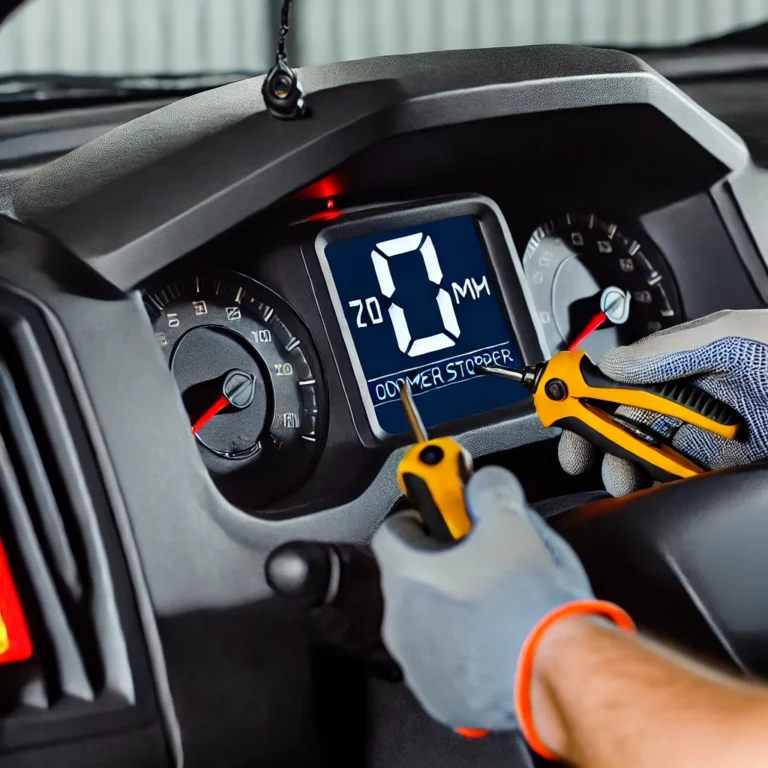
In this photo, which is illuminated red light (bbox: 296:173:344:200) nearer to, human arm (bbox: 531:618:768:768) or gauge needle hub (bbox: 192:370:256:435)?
gauge needle hub (bbox: 192:370:256:435)

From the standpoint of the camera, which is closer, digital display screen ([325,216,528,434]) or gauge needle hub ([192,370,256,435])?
gauge needle hub ([192,370,256,435])

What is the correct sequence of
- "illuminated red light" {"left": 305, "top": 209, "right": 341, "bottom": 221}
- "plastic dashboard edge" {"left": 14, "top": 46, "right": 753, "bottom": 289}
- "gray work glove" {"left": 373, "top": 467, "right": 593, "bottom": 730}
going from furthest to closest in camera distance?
1. "illuminated red light" {"left": 305, "top": 209, "right": 341, "bottom": 221}
2. "plastic dashboard edge" {"left": 14, "top": 46, "right": 753, "bottom": 289}
3. "gray work glove" {"left": 373, "top": 467, "right": 593, "bottom": 730}

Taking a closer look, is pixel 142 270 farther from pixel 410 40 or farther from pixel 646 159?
pixel 410 40

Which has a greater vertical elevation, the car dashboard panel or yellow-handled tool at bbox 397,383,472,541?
the car dashboard panel

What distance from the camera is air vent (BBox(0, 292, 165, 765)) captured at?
90 centimetres

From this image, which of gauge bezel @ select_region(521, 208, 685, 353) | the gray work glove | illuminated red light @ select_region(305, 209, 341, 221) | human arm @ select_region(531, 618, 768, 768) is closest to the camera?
human arm @ select_region(531, 618, 768, 768)

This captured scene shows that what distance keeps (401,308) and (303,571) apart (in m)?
0.60

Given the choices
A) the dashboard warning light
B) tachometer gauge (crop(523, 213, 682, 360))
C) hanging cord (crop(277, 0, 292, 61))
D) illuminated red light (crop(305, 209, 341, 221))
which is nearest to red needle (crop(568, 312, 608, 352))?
tachometer gauge (crop(523, 213, 682, 360))

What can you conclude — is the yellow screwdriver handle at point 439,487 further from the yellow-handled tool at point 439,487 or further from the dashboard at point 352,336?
the dashboard at point 352,336

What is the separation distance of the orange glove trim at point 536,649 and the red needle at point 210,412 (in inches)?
22.5

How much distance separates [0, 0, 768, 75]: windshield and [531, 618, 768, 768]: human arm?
1.03 metres

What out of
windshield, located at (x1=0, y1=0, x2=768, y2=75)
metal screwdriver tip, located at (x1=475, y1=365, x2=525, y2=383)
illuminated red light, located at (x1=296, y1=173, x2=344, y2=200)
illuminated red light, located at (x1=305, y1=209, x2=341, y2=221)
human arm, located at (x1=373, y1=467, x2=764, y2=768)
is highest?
windshield, located at (x1=0, y1=0, x2=768, y2=75)

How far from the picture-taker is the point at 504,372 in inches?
49.7

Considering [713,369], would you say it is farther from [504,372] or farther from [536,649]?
[536,649]
